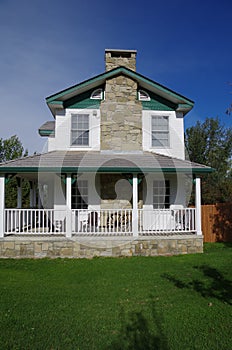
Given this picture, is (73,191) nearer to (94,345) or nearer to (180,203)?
(180,203)

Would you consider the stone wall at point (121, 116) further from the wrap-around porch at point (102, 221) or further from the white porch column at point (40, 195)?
the white porch column at point (40, 195)

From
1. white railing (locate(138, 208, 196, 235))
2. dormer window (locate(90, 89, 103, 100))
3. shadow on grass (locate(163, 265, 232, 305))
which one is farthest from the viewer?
dormer window (locate(90, 89, 103, 100))

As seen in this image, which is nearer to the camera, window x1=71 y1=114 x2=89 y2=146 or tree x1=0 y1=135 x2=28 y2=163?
window x1=71 y1=114 x2=89 y2=146

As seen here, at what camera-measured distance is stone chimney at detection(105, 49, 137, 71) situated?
14383mm

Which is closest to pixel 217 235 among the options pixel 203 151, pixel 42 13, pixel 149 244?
pixel 149 244

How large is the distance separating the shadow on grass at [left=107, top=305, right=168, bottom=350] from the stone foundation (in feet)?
16.9

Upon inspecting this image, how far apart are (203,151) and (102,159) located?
25918mm

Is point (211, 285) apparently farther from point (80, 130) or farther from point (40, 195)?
point (40, 195)

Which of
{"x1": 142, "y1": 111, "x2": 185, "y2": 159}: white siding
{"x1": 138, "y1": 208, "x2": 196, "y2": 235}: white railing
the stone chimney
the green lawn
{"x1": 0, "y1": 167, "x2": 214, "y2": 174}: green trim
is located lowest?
the green lawn

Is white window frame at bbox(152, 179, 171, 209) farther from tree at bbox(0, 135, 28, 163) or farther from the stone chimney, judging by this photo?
tree at bbox(0, 135, 28, 163)

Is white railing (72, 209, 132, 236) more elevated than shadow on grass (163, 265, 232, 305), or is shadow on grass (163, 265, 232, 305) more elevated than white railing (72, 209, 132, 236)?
white railing (72, 209, 132, 236)

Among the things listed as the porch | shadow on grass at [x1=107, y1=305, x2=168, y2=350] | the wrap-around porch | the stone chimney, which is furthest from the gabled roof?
shadow on grass at [x1=107, y1=305, x2=168, y2=350]

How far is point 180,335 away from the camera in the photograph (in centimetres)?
444

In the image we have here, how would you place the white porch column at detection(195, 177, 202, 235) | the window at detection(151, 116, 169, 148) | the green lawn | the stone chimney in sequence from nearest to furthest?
the green lawn, the white porch column at detection(195, 177, 202, 235), the window at detection(151, 116, 169, 148), the stone chimney
